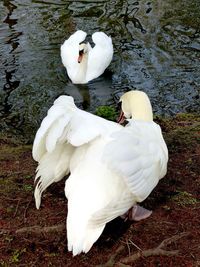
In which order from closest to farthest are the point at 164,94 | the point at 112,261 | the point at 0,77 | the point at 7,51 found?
the point at 112,261, the point at 164,94, the point at 0,77, the point at 7,51

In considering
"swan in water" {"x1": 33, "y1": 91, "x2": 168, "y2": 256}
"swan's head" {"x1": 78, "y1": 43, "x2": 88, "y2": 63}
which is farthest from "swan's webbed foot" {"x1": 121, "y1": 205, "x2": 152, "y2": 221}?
"swan's head" {"x1": 78, "y1": 43, "x2": 88, "y2": 63}

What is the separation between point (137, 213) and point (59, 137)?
92 cm

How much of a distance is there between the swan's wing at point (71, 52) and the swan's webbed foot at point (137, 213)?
5572mm

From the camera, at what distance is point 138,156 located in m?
3.55

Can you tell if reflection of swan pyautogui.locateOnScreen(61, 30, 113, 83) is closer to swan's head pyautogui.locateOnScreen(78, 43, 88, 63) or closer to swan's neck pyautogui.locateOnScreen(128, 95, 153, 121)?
swan's head pyautogui.locateOnScreen(78, 43, 88, 63)

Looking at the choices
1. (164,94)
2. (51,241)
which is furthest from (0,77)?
(51,241)

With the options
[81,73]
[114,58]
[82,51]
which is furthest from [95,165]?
[114,58]

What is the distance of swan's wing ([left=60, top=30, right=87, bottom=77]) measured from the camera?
957cm

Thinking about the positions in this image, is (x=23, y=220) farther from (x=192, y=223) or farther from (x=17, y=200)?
(x=192, y=223)

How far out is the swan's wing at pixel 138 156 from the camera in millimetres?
3350

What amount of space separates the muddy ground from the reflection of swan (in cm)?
457

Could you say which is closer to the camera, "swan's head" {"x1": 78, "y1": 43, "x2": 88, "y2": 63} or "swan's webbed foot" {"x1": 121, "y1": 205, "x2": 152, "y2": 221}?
"swan's webbed foot" {"x1": 121, "y1": 205, "x2": 152, "y2": 221}

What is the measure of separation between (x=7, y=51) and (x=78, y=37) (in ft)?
4.77

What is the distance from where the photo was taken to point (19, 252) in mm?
3746
